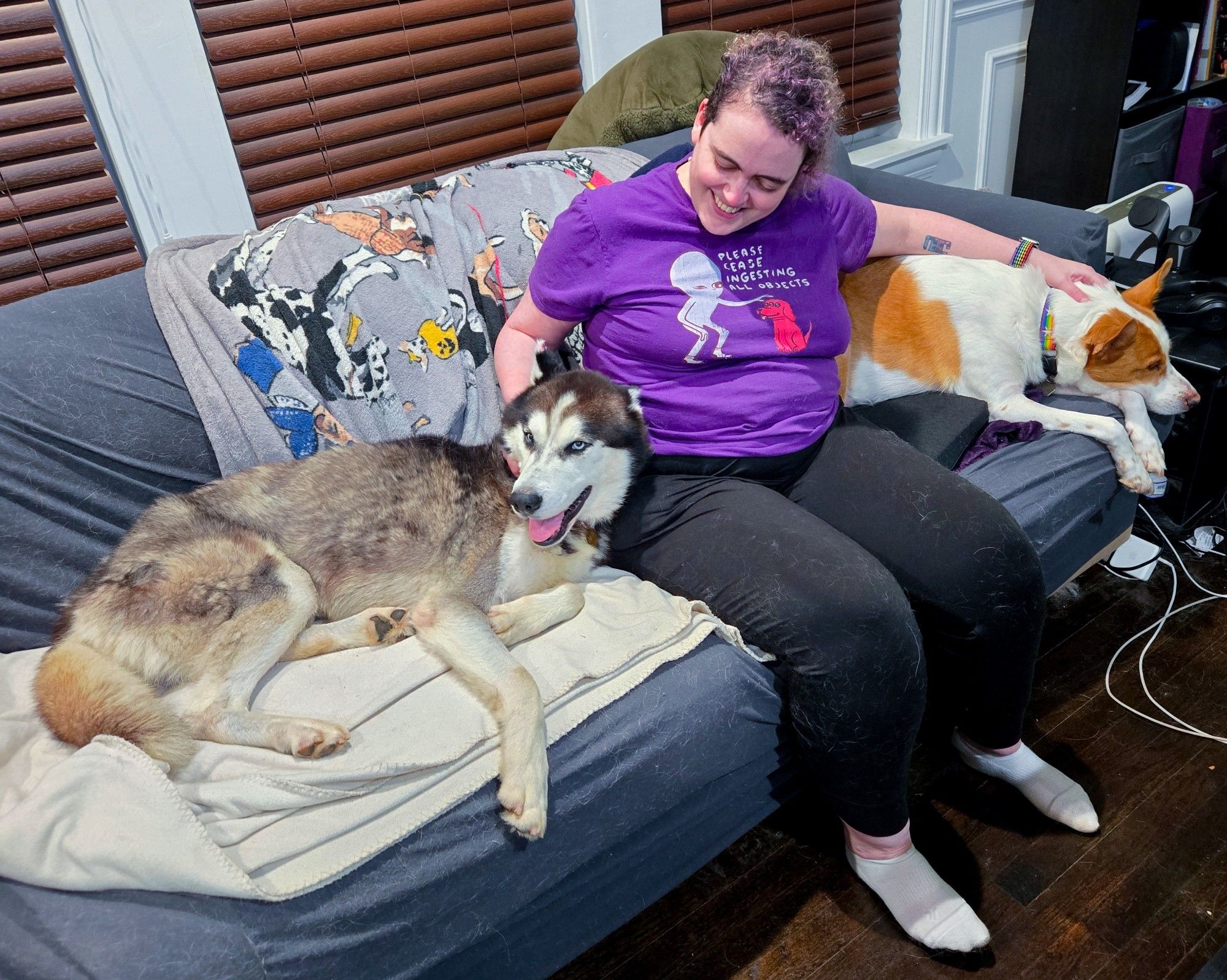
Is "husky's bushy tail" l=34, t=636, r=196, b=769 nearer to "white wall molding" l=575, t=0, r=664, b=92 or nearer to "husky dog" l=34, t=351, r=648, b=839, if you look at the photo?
"husky dog" l=34, t=351, r=648, b=839

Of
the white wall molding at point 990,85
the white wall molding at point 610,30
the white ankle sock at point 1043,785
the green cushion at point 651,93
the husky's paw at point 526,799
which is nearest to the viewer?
the husky's paw at point 526,799

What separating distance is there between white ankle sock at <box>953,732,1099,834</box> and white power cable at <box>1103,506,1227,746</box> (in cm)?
33

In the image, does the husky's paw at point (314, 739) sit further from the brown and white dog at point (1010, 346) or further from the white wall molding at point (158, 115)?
the white wall molding at point (158, 115)

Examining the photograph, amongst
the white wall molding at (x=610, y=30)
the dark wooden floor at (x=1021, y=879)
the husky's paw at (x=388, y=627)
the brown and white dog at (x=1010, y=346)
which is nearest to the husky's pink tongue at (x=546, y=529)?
the husky's paw at (x=388, y=627)

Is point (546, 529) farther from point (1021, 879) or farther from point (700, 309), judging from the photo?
point (1021, 879)

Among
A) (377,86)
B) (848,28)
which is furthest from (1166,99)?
(377,86)

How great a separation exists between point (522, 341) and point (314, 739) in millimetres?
925

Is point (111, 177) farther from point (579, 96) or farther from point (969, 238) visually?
point (969, 238)

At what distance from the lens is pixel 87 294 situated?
5.95 feet

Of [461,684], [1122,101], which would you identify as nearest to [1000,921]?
[461,684]

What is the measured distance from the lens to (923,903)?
4.90 feet

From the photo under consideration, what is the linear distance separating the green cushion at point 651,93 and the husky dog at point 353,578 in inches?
46.3

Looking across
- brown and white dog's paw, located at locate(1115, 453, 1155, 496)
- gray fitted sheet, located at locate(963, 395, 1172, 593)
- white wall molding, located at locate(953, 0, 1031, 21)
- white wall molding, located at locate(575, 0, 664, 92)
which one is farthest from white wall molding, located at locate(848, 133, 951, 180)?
brown and white dog's paw, located at locate(1115, 453, 1155, 496)

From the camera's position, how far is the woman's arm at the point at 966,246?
214 centimetres
